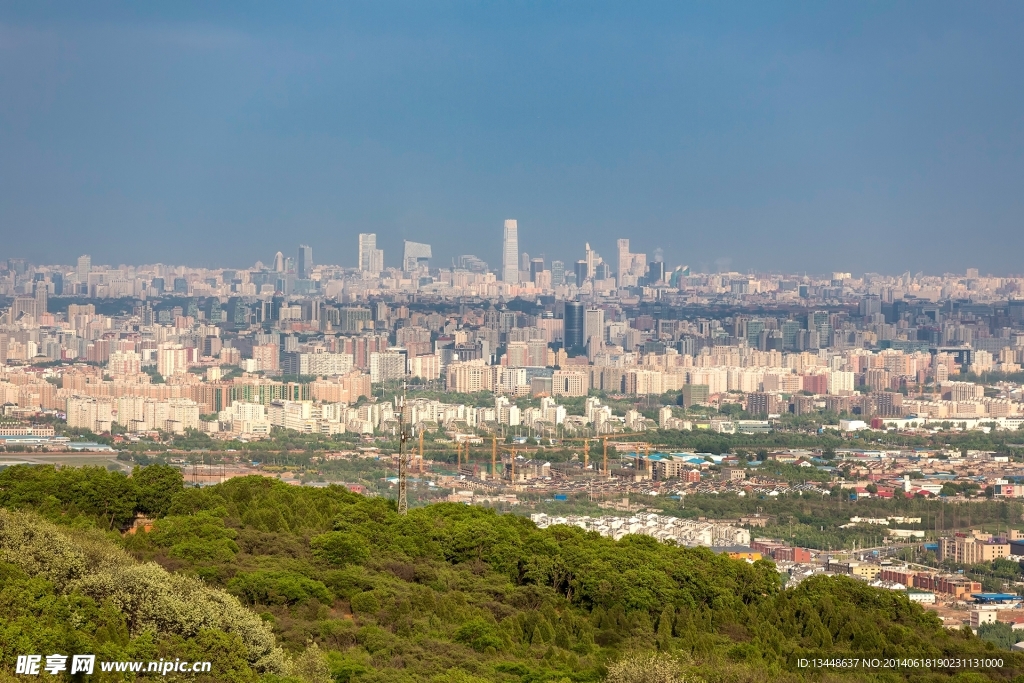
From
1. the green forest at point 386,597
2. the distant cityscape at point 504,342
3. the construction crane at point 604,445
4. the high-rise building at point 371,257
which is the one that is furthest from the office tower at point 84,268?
the green forest at point 386,597

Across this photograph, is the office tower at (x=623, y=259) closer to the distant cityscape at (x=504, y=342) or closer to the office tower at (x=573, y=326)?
the distant cityscape at (x=504, y=342)

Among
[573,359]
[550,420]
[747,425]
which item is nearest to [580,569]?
[550,420]

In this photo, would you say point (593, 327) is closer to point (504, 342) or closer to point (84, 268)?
point (504, 342)

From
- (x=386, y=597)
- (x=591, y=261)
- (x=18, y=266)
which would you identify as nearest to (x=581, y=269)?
(x=591, y=261)

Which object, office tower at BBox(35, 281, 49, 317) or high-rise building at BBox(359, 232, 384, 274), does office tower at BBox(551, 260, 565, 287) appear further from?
office tower at BBox(35, 281, 49, 317)

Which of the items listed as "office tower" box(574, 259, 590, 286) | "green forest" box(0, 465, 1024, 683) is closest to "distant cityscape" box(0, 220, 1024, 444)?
"office tower" box(574, 259, 590, 286)

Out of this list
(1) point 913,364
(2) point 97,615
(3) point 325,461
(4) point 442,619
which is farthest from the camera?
(1) point 913,364

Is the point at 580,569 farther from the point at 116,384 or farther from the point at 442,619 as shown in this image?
the point at 116,384
